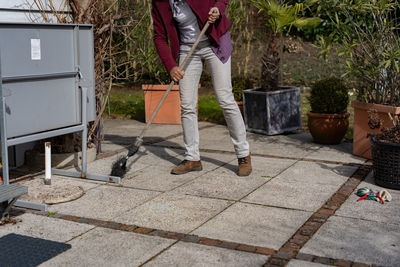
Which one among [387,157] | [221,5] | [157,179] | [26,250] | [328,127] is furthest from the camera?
[328,127]

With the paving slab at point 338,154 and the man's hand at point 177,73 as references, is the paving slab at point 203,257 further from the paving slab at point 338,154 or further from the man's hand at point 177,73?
the paving slab at point 338,154

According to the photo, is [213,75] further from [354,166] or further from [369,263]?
[369,263]

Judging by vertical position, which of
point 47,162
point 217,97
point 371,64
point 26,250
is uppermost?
point 371,64

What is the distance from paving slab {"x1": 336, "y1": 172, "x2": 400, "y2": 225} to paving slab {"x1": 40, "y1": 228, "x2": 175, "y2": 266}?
143cm

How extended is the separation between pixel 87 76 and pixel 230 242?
2.30 metres

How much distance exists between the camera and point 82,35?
488 cm

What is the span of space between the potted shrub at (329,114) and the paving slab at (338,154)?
0.50 feet

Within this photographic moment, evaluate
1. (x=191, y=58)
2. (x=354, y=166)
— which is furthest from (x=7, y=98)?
(x=354, y=166)

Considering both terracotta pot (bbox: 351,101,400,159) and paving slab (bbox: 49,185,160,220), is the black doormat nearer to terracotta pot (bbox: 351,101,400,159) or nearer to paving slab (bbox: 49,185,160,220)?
paving slab (bbox: 49,185,160,220)

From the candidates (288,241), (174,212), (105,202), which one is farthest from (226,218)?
(105,202)

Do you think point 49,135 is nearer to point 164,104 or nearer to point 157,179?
point 157,179

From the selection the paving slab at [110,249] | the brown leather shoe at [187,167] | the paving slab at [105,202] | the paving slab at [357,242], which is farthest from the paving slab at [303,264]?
the brown leather shoe at [187,167]

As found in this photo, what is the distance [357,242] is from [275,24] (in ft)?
13.9

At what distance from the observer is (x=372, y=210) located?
4.09 metres
